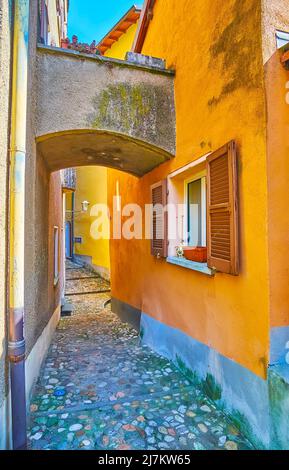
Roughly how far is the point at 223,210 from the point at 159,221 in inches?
78.2

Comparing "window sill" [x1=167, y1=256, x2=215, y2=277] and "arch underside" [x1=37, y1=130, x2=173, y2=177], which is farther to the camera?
"arch underside" [x1=37, y1=130, x2=173, y2=177]

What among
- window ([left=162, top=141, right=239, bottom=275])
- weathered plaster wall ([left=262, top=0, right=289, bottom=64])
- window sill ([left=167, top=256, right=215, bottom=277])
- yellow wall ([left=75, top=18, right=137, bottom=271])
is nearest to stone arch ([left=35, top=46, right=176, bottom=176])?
window ([left=162, top=141, right=239, bottom=275])

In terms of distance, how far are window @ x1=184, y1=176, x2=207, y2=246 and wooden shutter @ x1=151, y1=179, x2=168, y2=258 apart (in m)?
0.37

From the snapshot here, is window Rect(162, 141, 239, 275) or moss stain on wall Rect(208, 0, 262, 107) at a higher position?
moss stain on wall Rect(208, 0, 262, 107)

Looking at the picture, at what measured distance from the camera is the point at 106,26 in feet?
35.6

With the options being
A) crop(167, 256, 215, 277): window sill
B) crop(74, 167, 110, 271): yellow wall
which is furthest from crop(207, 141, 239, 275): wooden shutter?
crop(74, 167, 110, 271): yellow wall

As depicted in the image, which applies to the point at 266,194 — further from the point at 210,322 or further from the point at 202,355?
the point at 202,355

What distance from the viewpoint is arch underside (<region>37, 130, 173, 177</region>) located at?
4082 mm

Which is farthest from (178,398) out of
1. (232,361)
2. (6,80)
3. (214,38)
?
(214,38)

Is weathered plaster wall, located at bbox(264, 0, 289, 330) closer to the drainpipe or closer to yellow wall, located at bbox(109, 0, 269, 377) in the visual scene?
yellow wall, located at bbox(109, 0, 269, 377)

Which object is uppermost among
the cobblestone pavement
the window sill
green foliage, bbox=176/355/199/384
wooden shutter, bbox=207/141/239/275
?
wooden shutter, bbox=207/141/239/275

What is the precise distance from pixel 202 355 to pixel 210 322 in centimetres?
52

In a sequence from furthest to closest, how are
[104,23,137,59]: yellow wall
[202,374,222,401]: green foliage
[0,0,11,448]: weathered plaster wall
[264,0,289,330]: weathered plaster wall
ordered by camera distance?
[104,23,137,59]: yellow wall
[202,374,222,401]: green foliage
[264,0,289,330]: weathered plaster wall
[0,0,11,448]: weathered plaster wall

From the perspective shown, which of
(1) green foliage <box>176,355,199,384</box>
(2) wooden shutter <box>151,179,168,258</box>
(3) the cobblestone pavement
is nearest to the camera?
(3) the cobblestone pavement
